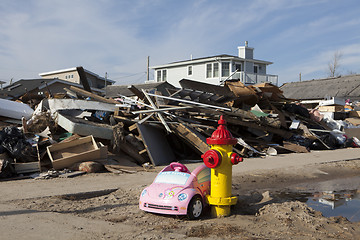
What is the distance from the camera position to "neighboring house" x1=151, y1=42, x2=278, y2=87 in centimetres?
3697

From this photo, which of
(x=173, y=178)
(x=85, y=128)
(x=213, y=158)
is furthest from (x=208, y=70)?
(x=213, y=158)

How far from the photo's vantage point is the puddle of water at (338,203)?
6.23 metres

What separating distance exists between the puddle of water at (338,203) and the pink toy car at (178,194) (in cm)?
227

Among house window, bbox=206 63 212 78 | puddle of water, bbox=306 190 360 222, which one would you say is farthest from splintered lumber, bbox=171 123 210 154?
house window, bbox=206 63 212 78

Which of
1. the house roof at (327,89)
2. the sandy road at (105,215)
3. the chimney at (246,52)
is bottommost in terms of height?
the sandy road at (105,215)

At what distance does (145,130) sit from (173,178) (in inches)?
232

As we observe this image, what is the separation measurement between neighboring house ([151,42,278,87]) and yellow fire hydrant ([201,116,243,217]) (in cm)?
3014

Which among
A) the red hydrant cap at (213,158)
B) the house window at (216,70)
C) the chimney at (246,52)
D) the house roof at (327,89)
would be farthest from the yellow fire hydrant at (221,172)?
the chimney at (246,52)

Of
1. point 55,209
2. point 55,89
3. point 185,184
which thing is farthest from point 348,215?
point 55,89

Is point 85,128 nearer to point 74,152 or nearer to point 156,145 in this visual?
point 74,152

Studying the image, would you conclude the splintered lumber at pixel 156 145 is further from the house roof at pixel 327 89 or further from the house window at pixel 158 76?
the house window at pixel 158 76

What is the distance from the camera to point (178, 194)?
214 inches

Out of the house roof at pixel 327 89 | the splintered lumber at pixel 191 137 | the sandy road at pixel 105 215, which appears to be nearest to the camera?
the sandy road at pixel 105 215

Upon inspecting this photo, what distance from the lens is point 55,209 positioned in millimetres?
5891
